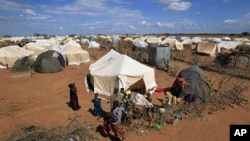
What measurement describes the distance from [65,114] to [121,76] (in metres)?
3.97

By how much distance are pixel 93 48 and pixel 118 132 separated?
3926 cm

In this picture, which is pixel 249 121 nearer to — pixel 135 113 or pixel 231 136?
pixel 231 136

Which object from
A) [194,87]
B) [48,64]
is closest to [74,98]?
[194,87]

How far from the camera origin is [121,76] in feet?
47.1

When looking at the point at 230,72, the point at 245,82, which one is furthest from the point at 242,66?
the point at 245,82

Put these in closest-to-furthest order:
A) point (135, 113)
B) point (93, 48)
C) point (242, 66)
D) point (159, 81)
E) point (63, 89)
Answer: point (135, 113) < point (63, 89) < point (159, 81) < point (242, 66) < point (93, 48)

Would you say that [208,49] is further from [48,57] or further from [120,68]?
[120,68]

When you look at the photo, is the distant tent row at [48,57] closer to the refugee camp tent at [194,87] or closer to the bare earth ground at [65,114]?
the bare earth ground at [65,114]

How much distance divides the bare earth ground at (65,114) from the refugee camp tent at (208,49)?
55.4 ft

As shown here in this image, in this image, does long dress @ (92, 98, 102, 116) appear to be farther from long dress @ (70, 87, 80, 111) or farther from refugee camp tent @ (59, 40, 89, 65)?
refugee camp tent @ (59, 40, 89, 65)

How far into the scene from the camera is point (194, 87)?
45.4ft

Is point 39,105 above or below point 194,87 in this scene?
below

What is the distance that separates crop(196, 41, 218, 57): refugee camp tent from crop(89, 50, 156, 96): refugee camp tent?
22.4m

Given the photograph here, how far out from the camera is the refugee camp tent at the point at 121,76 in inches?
573
